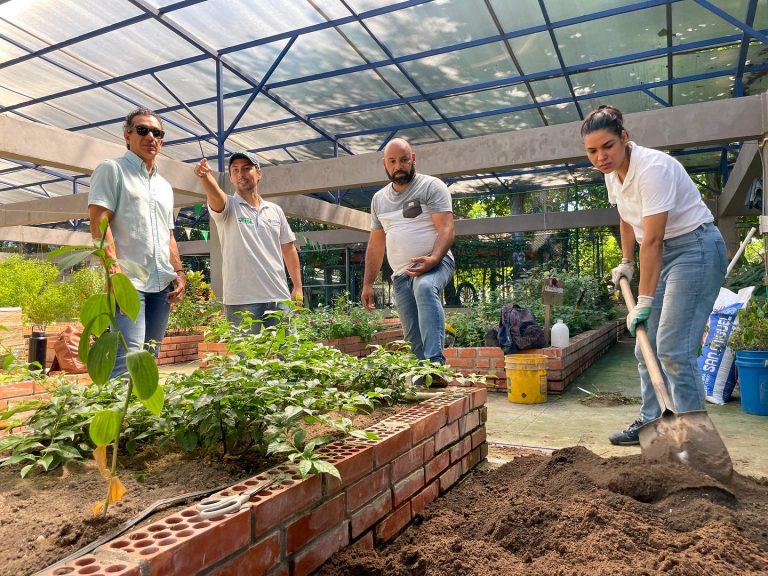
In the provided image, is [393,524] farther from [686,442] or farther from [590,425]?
[590,425]

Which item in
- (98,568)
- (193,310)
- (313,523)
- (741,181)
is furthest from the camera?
(741,181)

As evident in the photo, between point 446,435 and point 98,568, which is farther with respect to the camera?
point 446,435

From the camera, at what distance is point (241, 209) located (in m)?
3.30

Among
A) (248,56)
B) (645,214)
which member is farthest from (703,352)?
(248,56)

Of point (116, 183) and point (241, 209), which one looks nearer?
point (116, 183)

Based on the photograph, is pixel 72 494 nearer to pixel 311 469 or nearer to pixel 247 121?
pixel 311 469

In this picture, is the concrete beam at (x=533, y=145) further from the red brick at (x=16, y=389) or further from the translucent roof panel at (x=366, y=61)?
the red brick at (x=16, y=389)

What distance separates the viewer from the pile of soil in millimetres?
1378

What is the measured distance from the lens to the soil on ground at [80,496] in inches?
43.2

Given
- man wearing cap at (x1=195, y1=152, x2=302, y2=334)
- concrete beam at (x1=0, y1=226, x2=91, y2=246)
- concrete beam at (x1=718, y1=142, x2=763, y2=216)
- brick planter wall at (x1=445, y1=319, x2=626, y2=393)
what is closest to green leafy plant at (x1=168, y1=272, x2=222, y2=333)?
brick planter wall at (x1=445, y1=319, x2=626, y2=393)

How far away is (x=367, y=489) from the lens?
1.57 metres

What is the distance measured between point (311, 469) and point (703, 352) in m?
4.42

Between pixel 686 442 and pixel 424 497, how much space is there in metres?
1.02

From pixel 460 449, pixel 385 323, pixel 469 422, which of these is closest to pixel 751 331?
pixel 469 422
